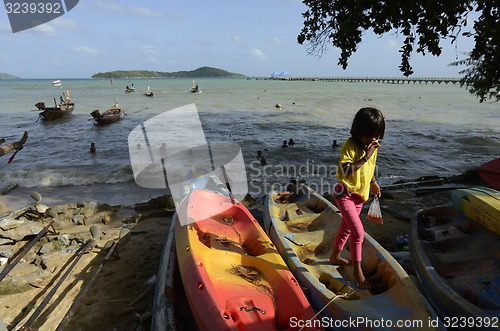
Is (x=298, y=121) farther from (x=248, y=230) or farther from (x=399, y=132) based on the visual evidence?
(x=248, y=230)

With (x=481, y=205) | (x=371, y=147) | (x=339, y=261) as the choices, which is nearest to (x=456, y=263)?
(x=481, y=205)

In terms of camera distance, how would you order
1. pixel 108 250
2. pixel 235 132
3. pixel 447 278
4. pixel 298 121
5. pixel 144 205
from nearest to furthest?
pixel 447 278 → pixel 108 250 → pixel 144 205 → pixel 235 132 → pixel 298 121

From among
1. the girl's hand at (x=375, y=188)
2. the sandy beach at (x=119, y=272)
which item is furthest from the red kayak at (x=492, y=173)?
the girl's hand at (x=375, y=188)

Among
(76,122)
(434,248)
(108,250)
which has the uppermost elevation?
(434,248)

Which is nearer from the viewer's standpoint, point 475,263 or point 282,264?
point 282,264

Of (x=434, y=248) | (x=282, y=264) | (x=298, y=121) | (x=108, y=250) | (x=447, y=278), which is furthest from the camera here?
(x=298, y=121)

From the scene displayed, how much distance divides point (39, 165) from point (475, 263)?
614 inches

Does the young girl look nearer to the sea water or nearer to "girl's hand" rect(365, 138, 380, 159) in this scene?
"girl's hand" rect(365, 138, 380, 159)

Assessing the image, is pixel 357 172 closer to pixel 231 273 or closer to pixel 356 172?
pixel 356 172

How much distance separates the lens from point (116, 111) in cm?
2605

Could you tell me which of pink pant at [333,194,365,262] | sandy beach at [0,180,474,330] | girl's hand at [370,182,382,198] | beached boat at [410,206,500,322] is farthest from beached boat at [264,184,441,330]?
sandy beach at [0,180,474,330]

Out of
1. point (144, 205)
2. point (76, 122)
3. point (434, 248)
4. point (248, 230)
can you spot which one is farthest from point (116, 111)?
point (434, 248)

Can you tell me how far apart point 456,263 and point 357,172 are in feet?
8.28

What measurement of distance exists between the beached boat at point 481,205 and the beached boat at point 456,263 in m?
0.28
